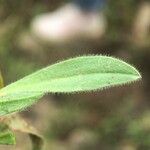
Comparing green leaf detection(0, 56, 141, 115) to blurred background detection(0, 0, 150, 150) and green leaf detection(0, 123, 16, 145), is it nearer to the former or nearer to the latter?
green leaf detection(0, 123, 16, 145)

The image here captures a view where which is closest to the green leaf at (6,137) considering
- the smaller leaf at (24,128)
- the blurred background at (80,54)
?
the smaller leaf at (24,128)

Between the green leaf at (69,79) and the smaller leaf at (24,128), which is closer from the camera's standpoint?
the green leaf at (69,79)

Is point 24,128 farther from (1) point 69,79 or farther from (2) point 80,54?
(2) point 80,54

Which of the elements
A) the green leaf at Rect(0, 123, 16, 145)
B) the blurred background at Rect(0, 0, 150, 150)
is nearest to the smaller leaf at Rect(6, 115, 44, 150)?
the green leaf at Rect(0, 123, 16, 145)

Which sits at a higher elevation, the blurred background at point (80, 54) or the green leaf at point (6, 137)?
the blurred background at point (80, 54)

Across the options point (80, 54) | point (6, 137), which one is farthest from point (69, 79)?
point (80, 54)

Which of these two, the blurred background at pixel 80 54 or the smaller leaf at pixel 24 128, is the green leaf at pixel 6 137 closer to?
the smaller leaf at pixel 24 128
